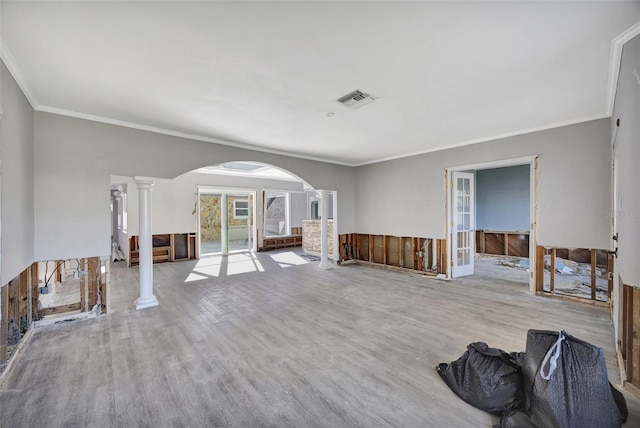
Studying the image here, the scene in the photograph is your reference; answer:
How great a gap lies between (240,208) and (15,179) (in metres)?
7.24

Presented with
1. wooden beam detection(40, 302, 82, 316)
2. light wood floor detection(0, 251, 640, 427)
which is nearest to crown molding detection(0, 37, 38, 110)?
wooden beam detection(40, 302, 82, 316)

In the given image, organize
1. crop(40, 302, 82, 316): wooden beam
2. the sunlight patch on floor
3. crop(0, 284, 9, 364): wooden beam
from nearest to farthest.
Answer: crop(0, 284, 9, 364): wooden beam, crop(40, 302, 82, 316): wooden beam, the sunlight patch on floor

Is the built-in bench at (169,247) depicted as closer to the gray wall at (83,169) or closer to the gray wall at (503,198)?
the gray wall at (83,169)

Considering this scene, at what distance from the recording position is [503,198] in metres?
8.27

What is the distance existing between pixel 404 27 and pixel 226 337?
333 centimetres

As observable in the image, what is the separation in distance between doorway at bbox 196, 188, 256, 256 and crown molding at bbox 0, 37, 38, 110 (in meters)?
5.56

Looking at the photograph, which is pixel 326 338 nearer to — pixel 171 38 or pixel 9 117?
pixel 171 38

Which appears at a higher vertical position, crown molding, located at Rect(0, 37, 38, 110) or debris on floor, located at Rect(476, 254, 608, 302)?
crown molding, located at Rect(0, 37, 38, 110)

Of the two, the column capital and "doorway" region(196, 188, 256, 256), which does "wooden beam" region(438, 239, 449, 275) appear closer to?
the column capital

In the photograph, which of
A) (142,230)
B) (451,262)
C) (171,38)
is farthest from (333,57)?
(451,262)

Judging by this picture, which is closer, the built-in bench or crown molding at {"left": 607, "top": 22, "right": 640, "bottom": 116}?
crown molding at {"left": 607, "top": 22, "right": 640, "bottom": 116}

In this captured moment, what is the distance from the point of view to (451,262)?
5598 millimetres

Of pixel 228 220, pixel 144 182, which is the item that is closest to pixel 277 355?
pixel 144 182

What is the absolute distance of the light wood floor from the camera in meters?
1.88
